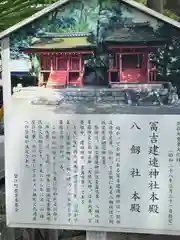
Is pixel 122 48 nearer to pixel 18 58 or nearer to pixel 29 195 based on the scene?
pixel 18 58

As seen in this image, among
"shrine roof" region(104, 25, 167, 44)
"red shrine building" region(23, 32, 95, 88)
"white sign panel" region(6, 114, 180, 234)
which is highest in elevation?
"shrine roof" region(104, 25, 167, 44)

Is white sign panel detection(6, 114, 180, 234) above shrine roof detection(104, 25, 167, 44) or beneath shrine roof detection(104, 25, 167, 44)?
beneath

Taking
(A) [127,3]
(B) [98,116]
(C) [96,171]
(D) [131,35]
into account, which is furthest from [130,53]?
(C) [96,171]

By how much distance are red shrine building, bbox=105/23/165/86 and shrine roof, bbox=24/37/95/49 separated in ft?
0.49

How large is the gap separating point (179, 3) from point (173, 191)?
8212mm

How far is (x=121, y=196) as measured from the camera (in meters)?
2.93

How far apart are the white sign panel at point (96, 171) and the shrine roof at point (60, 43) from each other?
1.43ft

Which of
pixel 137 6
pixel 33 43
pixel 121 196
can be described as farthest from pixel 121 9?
pixel 121 196

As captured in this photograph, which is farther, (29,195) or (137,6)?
(29,195)

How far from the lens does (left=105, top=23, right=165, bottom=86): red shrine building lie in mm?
2855

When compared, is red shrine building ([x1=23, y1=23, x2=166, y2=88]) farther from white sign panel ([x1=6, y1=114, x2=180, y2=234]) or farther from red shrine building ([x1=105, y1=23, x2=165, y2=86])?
white sign panel ([x1=6, y1=114, x2=180, y2=234])

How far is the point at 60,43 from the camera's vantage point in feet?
9.63

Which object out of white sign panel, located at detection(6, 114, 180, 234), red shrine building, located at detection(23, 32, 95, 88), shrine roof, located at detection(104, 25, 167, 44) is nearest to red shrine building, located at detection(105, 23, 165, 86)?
shrine roof, located at detection(104, 25, 167, 44)

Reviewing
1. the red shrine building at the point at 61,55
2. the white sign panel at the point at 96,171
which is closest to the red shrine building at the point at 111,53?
the red shrine building at the point at 61,55
